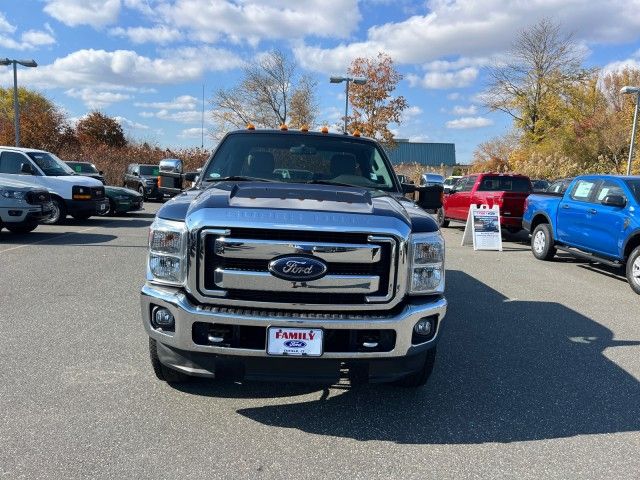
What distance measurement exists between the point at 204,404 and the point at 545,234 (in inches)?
351

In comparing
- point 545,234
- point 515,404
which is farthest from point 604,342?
point 545,234

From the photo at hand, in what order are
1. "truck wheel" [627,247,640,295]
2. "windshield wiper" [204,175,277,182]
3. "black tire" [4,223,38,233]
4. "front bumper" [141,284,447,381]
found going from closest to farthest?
"front bumper" [141,284,447,381] → "windshield wiper" [204,175,277,182] → "truck wheel" [627,247,640,295] → "black tire" [4,223,38,233]

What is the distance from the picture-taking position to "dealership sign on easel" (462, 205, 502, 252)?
1234 cm

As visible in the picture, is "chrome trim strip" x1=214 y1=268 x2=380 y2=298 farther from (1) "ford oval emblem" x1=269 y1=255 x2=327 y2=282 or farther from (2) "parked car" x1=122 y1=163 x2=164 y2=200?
(2) "parked car" x1=122 y1=163 x2=164 y2=200

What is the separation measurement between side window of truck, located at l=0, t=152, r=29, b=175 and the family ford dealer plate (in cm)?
1280

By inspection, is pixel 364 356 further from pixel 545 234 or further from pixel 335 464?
pixel 545 234

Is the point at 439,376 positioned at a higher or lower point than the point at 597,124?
lower

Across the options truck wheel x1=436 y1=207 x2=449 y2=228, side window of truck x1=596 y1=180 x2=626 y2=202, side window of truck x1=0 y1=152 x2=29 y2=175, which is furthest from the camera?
truck wheel x1=436 y1=207 x2=449 y2=228

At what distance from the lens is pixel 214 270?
3152 mm

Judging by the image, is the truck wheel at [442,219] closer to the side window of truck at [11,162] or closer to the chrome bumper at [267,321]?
the side window of truck at [11,162]

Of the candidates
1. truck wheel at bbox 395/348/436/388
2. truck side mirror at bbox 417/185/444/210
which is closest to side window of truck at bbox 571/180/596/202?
truck side mirror at bbox 417/185/444/210

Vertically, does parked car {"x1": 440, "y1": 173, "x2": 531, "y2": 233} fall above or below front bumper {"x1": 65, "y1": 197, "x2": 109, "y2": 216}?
above

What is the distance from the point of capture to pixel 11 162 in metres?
13.4

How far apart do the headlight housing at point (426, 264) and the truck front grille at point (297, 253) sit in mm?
157
